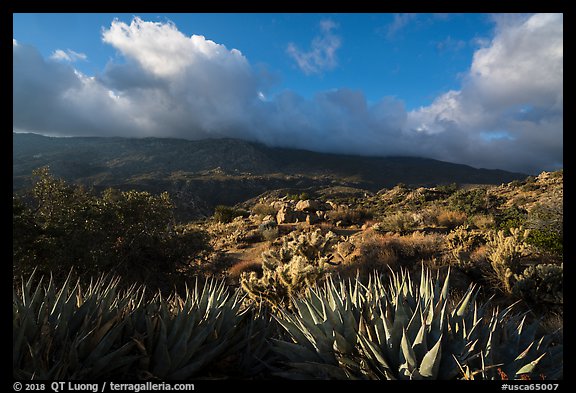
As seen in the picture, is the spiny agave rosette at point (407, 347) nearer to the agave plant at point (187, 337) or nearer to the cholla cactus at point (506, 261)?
the agave plant at point (187, 337)

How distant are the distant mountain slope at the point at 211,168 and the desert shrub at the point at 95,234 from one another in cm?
6769

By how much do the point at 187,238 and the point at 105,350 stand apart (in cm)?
748

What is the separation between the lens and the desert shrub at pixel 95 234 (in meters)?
7.84

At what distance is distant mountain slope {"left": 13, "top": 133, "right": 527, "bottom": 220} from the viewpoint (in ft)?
289

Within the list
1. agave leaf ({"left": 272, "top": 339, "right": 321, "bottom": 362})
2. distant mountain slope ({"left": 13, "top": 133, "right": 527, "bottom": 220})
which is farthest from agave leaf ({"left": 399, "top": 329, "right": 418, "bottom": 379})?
distant mountain slope ({"left": 13, "top": 133, "right": 527, "bottom": 220})

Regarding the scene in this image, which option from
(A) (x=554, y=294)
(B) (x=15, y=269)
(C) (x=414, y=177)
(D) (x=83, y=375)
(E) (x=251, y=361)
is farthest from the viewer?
(C) (x=414, y=177)

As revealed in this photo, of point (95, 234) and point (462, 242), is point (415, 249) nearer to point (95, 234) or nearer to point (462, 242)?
point (462, 242)

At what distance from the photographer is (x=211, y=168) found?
13988cm

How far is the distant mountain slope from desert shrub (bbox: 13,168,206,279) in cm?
6769

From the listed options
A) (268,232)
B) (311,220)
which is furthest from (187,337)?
(311,220)

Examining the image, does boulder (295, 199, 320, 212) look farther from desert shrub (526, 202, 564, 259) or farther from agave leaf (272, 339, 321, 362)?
agave leaf (272, 339, 321, 362)

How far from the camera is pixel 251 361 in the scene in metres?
3.04
